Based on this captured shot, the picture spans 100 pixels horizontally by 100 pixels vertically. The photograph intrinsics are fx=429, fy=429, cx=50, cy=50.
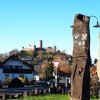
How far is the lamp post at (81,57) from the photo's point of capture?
15633mm

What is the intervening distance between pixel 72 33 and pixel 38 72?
88895 mm

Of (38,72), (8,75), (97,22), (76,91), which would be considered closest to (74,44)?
(76,91)

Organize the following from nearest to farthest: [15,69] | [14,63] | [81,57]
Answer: [81,57] < [14,63] < [15,69]

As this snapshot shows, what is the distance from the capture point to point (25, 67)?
9138 centimetres

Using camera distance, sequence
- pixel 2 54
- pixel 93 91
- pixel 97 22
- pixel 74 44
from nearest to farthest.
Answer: pixel 74 44, pixel 97 22, pixel 93 91, pixel 2 54

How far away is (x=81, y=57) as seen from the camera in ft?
52.1

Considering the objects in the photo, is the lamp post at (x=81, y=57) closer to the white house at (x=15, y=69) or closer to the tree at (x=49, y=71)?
the white house at (x=15, y=69)

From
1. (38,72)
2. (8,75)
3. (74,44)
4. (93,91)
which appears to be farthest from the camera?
(38,72)

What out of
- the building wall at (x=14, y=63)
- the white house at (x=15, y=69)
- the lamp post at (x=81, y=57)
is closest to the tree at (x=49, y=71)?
the white house at (x=15, y=69)

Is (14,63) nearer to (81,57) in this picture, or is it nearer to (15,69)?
(15,69)

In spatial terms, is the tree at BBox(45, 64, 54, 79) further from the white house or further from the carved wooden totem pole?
the carved wooden totem pole

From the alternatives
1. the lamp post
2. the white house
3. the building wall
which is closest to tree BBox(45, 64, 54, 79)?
the white house

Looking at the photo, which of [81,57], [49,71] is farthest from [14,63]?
[81,57]

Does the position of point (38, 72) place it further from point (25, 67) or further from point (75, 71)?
point (75, 71)
